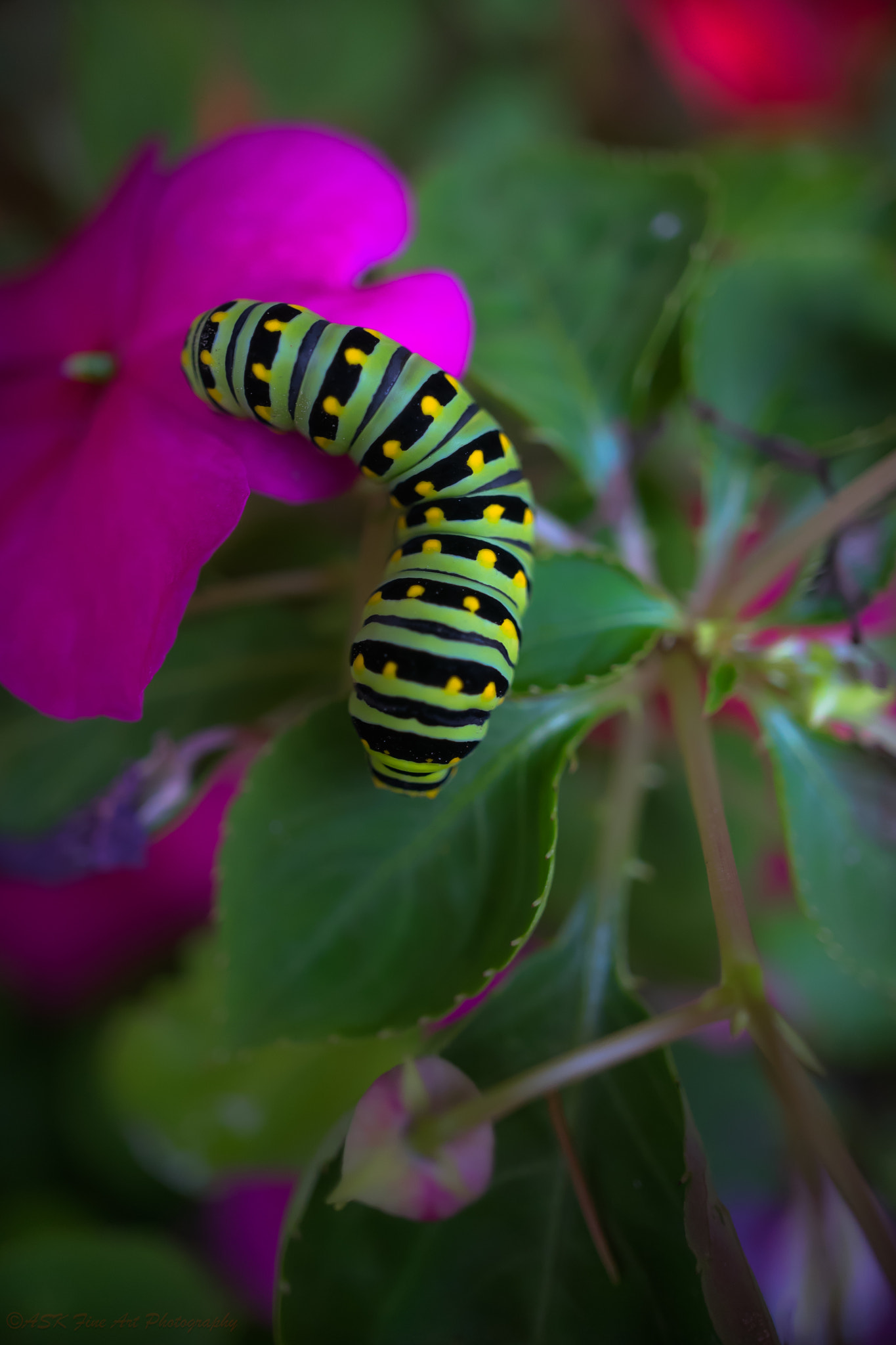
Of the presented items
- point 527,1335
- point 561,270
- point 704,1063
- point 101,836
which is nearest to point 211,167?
point 561,270

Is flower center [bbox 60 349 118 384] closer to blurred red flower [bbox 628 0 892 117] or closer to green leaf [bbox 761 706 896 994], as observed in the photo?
green leaf [bbox 761 706 896 994]

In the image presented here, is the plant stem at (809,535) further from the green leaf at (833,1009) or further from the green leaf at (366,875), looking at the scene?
the green leaf at (833,1009)

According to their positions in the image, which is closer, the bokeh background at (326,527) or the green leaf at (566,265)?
the green leaf at (566,265)

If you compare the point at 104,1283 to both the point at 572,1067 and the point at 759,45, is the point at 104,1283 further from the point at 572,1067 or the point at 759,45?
the point at 759,45

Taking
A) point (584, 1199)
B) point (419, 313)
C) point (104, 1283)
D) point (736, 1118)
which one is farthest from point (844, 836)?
point (104, 1283)

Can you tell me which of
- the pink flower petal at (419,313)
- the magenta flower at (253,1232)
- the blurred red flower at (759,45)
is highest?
the blurred red flower at (759,45)

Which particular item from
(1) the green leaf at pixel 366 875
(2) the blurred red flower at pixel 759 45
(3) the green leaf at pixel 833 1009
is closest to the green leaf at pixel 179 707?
(1) the green leaf at pixel 366 875

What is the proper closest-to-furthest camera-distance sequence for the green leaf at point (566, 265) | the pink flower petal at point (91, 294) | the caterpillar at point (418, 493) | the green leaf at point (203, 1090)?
the caterpillar at point (418, 493)
the pink flower petal at point (91, 294)
the green leaf at point (566, 265)
the green leaf at point (203, 1090)

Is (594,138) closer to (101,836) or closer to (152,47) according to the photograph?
(152,47)
